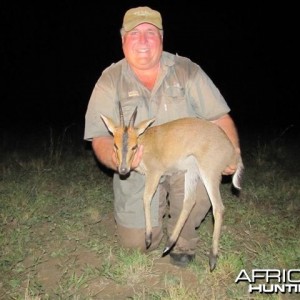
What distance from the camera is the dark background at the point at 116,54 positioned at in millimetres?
14953

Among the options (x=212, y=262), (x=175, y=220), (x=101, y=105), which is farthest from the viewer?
(x=175, y=220)

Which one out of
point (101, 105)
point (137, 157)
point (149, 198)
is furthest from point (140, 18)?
point (149, 198)

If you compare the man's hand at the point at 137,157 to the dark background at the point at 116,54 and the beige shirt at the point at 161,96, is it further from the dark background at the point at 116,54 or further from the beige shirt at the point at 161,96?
the dark background at the point at 116,54

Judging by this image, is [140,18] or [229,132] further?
[229,132]

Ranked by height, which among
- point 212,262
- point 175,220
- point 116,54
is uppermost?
point 212,262

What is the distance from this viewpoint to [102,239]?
18.3 feet

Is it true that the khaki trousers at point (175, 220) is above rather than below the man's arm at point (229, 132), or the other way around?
below

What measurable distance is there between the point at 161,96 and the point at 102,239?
6.05ft

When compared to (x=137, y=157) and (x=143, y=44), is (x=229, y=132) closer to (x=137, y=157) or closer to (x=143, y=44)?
(x=137, y=157)

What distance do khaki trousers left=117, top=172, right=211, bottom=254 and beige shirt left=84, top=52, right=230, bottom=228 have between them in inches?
14.8

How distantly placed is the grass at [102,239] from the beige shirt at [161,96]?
1.05 metres

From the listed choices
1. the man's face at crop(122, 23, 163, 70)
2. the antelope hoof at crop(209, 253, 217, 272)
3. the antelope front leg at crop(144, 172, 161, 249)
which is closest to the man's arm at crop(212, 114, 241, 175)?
the antelope front leg at crop(144, 172, 161, 249)

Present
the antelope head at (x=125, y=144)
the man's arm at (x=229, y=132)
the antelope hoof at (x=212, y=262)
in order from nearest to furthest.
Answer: the antelope head at (x=125, y=144), the antelope hoof at (x=212, y=262), the man's arm at (x=229, y=132)

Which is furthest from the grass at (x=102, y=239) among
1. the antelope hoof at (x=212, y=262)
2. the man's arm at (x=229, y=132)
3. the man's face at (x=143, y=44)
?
the man's face at (x=143, y=44)
